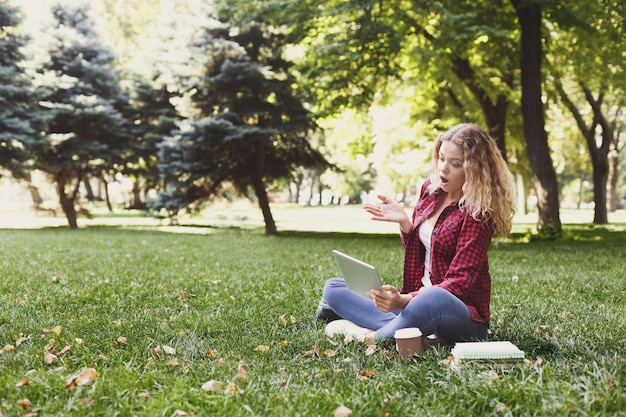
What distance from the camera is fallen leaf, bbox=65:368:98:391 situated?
2.91m

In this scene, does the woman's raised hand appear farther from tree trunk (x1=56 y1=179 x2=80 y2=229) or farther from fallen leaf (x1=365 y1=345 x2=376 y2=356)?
tree trunk (x1=56 y1=179 x2=80 y2=229)

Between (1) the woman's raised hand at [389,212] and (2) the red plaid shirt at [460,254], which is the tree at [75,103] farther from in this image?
(2) the red plaid shirt at [460,254]

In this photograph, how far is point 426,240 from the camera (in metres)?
→ 3.96

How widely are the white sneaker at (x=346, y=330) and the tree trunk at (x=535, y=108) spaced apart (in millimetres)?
11555

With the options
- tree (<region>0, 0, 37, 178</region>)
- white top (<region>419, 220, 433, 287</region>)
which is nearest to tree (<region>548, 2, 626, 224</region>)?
white top (<region>419, 220, 433, 287</region>)

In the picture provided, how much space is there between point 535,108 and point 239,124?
7841 mm

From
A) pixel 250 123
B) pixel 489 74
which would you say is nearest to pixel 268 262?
pixel 250 123

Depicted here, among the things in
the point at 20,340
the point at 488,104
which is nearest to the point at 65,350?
the point at 20,340

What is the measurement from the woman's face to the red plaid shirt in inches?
5.6

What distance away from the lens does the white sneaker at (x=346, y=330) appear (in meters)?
4.11

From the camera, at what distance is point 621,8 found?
42.1ft

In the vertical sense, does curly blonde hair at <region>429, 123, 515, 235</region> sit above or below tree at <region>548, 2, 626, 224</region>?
below

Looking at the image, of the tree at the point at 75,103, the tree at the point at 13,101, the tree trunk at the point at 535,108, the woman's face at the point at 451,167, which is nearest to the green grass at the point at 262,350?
the woman's face at the point at 451,167

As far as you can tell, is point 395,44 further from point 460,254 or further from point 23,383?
point 23,383
